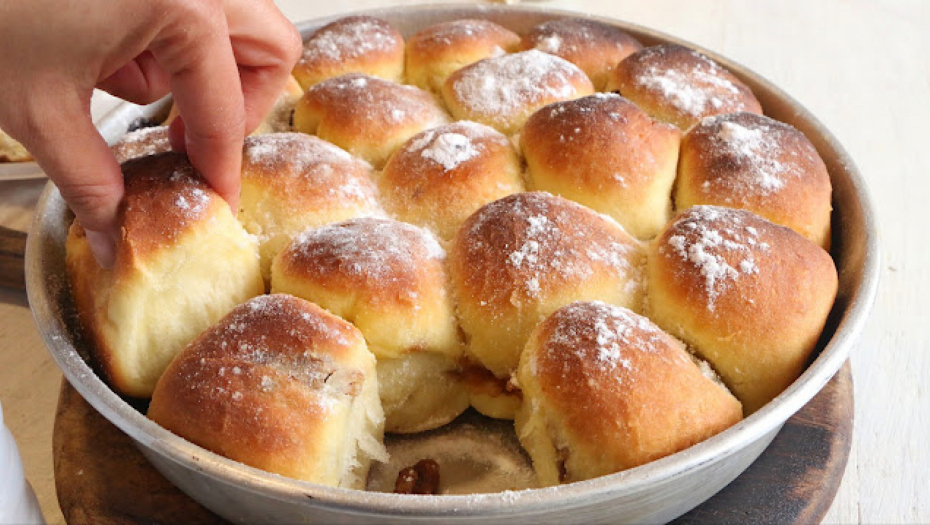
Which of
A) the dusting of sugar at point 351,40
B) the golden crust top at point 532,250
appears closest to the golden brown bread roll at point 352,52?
the dusting of sugar at point 351,40

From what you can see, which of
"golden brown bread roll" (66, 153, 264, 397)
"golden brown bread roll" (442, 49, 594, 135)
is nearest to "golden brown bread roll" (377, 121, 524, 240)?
"golden brown bread roll" (442, 49, 594, 135)

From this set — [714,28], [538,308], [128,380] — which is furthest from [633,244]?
[714,28]

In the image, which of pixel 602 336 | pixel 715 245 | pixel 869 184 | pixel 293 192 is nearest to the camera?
pixel 602 336

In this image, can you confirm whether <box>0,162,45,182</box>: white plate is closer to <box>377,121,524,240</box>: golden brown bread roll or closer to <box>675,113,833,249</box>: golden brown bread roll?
<box>377,121,524,240</box>: golden brown bread roll

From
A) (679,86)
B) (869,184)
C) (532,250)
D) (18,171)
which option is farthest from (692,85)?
(18,171)

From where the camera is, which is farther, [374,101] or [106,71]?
[374,101]

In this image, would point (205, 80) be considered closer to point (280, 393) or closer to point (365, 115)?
point (280, 393)
